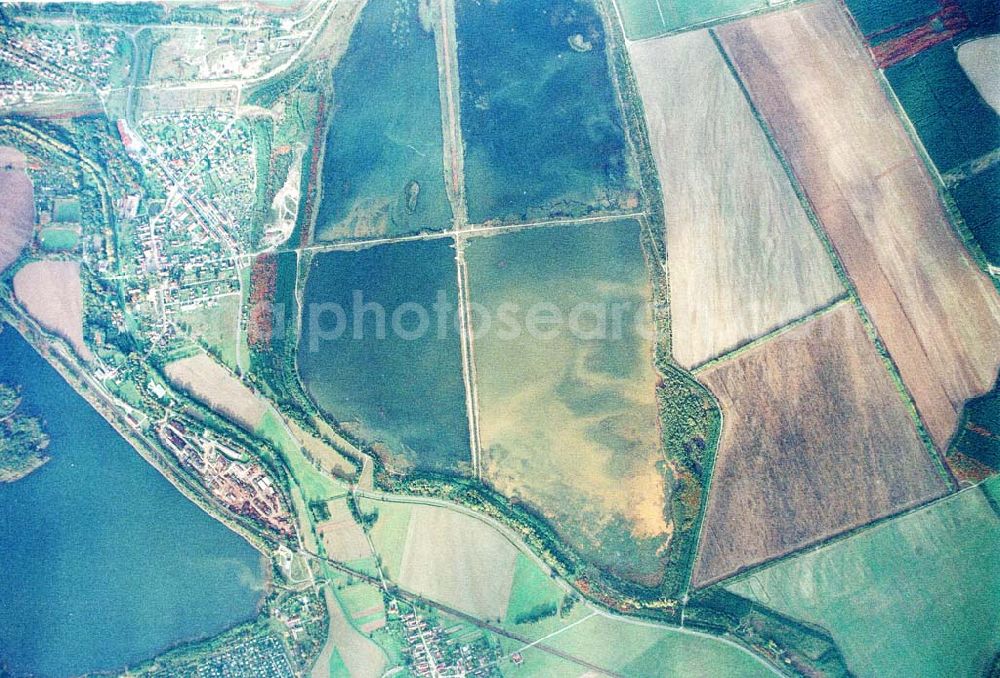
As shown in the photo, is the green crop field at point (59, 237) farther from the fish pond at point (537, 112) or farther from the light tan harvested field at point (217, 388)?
the fish pond at point (537, 112)

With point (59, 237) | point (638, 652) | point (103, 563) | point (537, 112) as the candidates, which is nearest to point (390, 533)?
point (638, 652)

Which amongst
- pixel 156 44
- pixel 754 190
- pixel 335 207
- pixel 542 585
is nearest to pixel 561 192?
pixel 754 190

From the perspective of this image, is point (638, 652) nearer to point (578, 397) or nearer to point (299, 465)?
point (578, 397)

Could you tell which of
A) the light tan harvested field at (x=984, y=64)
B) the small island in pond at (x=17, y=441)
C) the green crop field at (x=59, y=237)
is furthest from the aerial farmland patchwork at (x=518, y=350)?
the green crop field at (x=59, y=237)

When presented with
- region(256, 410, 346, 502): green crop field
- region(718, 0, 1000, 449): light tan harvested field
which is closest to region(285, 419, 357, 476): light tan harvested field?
region(256, 410, 346, 502): green crop field

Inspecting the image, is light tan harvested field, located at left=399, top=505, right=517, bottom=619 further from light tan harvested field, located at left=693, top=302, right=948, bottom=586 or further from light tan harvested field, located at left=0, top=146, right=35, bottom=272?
light tan harvested field, located at left=0, top=146, right=35, bottom=272
